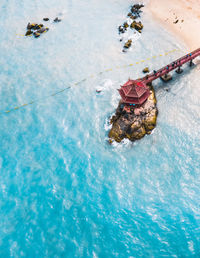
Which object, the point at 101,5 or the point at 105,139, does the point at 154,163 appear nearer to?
the point at 105,139

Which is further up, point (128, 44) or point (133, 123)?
point (128, 44)

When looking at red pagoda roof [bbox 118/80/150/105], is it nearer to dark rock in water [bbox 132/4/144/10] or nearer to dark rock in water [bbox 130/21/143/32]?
dark rock in water [bbox 130/21/143/32]

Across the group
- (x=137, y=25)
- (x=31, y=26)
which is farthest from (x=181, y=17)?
(x=31, y=26)

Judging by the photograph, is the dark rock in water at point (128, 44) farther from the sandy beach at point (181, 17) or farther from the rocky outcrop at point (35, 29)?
the rocky outcrop at point (35, 29)

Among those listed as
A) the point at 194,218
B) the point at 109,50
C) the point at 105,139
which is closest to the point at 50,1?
the point at 109,50

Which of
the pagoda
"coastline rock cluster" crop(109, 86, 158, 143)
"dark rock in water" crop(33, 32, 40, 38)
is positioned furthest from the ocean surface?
"dark rock in water" crop(33, 32, 40, 38)

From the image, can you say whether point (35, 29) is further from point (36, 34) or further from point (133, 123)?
point (133, 123)
